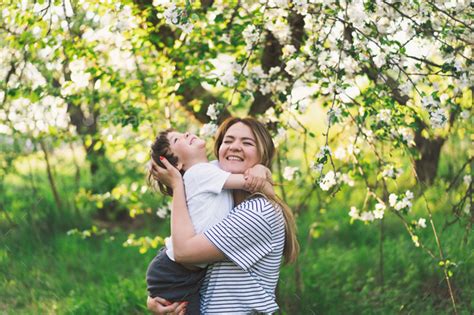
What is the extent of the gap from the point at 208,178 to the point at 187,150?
0.53ft

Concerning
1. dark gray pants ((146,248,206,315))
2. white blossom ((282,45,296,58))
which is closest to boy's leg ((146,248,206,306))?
dark gray pants ((146,248,206,315))

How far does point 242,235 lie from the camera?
A: 2.51 meters

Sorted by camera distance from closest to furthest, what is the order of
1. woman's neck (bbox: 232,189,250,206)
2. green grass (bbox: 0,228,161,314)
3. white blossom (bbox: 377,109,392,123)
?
1. woman's neck (bbox: 232,189,250,206)
2. white blossom (bbox: 377,109,392,123)
3. green grass (bbox: 0,228,161,314)

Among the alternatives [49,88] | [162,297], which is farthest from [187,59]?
[162,297]

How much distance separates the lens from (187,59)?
3941 millimetres

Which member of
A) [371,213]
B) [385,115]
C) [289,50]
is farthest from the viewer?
[371,213]

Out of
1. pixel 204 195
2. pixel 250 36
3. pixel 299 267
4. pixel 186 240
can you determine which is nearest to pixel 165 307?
pixel 186 240

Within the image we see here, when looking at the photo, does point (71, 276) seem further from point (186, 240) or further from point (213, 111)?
point (186, 240)

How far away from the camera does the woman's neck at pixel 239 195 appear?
2682mm

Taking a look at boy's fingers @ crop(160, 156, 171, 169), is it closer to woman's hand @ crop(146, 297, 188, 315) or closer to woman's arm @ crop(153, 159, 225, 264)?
woman's arm @ crop(153, 159, 225, 264)

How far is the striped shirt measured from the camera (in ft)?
8.21

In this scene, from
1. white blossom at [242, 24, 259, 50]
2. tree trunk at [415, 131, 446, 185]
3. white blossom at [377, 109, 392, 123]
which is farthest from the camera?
tree trunk at [415, 131, 446, 185]

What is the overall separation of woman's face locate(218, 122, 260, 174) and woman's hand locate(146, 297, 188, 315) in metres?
0.50

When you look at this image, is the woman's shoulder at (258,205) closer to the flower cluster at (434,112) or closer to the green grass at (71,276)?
the flower cluster at (434,112)
